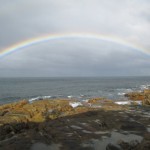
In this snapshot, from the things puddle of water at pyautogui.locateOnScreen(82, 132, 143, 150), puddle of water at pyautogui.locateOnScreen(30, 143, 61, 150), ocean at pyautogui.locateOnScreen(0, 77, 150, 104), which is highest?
puddle of water at pyautogui.locateOnScreen(30, 143, 61, 150)

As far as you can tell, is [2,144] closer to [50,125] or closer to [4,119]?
[50,125]

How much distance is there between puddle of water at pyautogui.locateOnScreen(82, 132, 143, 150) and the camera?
12.8m

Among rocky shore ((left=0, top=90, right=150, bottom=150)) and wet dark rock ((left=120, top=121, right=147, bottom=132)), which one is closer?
rocky shore ((left=0, top=90, right=150, bottom=150))

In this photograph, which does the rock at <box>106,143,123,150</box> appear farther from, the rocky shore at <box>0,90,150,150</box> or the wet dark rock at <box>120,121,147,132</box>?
the wet dark rock at <box>120,121,147,132</box>

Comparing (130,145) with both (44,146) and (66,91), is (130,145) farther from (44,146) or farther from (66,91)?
(66,91)

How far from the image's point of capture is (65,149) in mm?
12164

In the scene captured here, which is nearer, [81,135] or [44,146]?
[44,146]

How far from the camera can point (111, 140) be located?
13.5 metres

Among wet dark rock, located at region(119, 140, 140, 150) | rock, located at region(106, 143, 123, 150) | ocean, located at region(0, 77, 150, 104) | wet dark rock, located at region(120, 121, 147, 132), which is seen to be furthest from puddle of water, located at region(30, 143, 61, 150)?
ocean, located at region(0, 77, 150, 104)

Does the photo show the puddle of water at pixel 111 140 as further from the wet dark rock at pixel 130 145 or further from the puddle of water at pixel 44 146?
the puddle of water at pixel 44 146

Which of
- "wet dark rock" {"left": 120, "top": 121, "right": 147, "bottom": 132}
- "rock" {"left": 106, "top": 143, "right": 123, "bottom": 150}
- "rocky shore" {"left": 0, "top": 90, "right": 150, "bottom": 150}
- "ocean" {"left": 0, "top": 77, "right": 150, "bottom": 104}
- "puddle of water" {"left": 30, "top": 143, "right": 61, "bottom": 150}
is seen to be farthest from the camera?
"ocean" {"left": 0, "top": 77, "right": 150, "bottom": 104}

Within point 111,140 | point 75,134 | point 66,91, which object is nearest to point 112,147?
point 111,140

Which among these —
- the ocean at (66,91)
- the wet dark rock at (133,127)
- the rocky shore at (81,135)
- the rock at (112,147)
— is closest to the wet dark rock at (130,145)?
the rocky shore at (81,135)

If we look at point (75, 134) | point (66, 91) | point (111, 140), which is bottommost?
point (66, 91)
